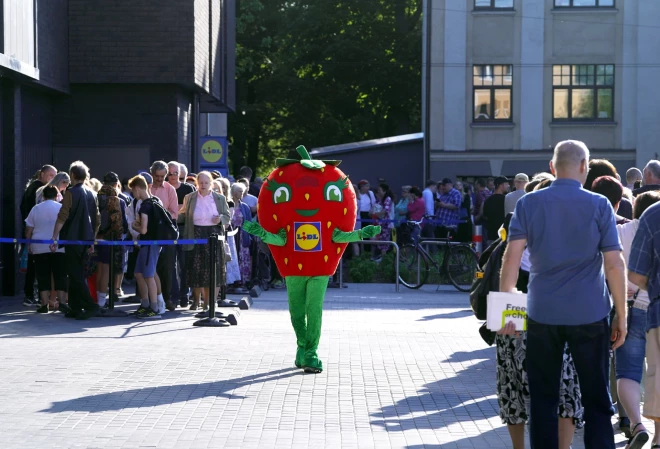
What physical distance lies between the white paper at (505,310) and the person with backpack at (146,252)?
897 centimetres

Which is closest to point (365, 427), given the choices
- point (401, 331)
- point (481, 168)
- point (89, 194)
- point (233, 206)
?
point (401, 331)

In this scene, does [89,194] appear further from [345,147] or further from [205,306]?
[345,147]

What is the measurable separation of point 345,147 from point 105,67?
16.6 m

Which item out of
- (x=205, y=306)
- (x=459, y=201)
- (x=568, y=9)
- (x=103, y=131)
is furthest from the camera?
(x=568, y=9)

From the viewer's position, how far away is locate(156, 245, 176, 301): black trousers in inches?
600

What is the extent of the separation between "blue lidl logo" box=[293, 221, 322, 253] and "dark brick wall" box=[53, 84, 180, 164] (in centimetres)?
1114

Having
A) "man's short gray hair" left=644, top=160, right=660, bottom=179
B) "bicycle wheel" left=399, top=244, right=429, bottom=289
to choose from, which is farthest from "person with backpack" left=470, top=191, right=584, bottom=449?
"bicycle wheel" left=399, top=244, right=429, bottom=289

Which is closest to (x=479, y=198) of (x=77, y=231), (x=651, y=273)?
(x=77, y=231)

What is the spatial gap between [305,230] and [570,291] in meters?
5.05

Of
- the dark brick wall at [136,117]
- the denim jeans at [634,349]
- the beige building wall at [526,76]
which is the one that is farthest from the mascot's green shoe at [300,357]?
the beige building wall at [526,76]

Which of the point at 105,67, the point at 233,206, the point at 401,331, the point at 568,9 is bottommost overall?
the point at 401,331

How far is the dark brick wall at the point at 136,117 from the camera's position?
21.4 meters

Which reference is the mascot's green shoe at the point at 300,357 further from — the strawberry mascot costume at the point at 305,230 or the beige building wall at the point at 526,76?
the beige building wall at the point at 526,76

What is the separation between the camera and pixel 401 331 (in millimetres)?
14055
